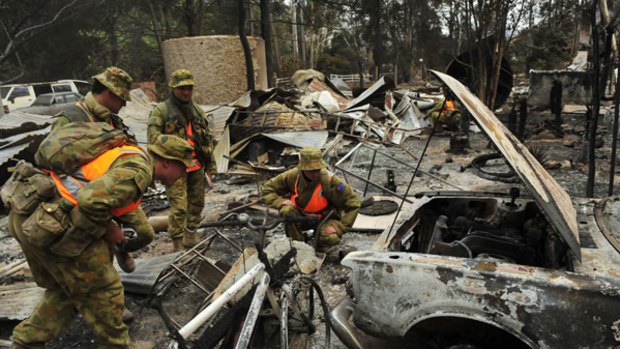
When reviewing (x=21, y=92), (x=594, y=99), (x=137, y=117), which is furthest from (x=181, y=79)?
(x=21, y=92)

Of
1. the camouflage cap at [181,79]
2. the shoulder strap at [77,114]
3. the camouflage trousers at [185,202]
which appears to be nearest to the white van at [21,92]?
the camouflage cap at [181,79]

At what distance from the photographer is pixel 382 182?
24.4 ft

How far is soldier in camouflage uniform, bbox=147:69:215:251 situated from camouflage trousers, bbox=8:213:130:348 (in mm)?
1851

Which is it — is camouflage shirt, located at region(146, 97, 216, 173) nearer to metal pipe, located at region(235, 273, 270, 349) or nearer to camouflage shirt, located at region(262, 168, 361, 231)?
camouflage shirt, located at region(262, 168, 361, 231)

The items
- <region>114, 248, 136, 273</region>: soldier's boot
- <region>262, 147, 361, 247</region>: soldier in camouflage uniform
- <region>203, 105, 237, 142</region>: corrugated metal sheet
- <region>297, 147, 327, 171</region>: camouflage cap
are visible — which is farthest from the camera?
<region>203, 105, 237, 142</region>: corrugated metal sheet

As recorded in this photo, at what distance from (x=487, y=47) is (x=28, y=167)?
385 inches

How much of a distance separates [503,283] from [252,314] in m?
1.26

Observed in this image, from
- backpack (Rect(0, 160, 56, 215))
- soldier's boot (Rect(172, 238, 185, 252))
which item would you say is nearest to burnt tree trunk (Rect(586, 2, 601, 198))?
soldier's boot (Rect(172, 238, 185, 252))

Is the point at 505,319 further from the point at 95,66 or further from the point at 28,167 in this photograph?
the point at 95,66

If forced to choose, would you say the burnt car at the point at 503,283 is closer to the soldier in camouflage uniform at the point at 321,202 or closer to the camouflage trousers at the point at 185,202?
the soldier in camouflage uniform at the point at 321,202

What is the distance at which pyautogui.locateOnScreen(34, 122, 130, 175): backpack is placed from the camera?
2.37m

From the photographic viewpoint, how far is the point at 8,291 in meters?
3.62

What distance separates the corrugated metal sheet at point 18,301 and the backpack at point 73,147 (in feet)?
5.27

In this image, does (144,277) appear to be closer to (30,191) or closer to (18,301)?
(18,301)
